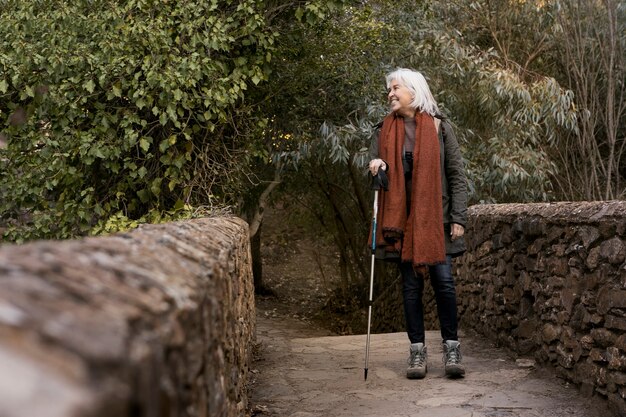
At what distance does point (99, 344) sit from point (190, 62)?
689 centimetres

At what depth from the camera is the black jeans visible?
6.11 metres

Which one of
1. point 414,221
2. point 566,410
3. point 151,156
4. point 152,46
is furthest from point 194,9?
point 566,410

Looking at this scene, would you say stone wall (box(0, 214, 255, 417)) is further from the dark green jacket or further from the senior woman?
the dark green jacket

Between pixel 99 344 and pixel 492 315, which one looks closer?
pixel 99 344

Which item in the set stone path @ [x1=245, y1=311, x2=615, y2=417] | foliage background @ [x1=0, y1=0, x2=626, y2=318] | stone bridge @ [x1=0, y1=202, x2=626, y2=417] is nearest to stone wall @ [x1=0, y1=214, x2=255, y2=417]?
stone bridge @ [x1=0, y1=202, x2=626, y2=417]

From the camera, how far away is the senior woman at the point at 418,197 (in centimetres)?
605

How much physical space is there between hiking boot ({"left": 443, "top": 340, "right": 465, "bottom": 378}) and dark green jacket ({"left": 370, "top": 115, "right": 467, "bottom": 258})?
59 cm

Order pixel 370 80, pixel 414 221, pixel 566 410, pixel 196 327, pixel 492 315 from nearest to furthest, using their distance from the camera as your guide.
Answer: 1. pixel 196 327
2. pixel 566 410
3. pixel 414 221
4. pixel 492 315
5. pixel 370 80

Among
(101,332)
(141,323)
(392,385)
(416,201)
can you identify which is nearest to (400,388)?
(392,385)

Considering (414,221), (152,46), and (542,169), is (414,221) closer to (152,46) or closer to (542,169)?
(152,46)

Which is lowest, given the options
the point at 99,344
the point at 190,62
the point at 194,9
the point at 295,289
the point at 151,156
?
the point at 295,289

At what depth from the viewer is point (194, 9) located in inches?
319

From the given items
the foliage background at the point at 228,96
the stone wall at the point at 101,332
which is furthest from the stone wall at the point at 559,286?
the stone wall at the point at 101,332

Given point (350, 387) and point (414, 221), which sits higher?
point (414, 221)
